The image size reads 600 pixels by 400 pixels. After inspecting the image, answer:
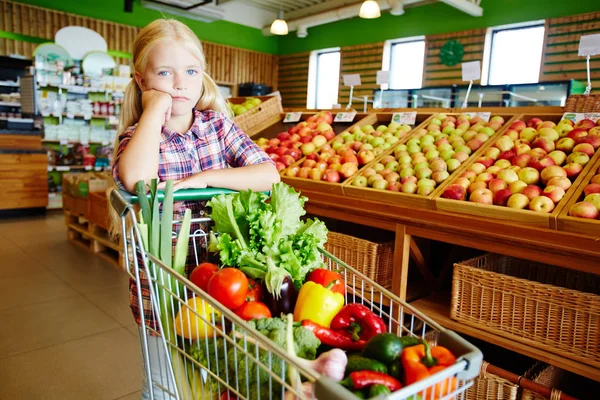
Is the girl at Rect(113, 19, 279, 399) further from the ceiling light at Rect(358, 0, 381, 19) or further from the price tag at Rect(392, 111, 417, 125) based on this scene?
the ceiling light at Rect(358, 0, 381, 19)

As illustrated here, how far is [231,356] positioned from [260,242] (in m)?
0.30

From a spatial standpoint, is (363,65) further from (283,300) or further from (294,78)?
(283,300)

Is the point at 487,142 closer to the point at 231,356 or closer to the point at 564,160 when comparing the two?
the point at 564,160

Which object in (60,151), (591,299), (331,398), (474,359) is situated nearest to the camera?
(331,398)

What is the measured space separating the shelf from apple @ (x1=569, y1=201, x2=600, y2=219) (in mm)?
546

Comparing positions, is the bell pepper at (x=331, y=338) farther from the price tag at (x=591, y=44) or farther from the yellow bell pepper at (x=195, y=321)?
the price tag at (x=591, y=44)

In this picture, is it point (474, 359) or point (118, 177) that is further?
point (118, 177)

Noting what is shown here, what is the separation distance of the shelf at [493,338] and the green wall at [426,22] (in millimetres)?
7028

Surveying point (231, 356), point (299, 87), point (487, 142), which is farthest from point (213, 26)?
point (231, 356)

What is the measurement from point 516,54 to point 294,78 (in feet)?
17.6

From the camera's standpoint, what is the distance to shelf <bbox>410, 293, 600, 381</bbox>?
1657 mm

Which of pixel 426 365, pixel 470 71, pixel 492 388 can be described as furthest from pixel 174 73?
pixel 470 71

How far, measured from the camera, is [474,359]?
0.71 meters

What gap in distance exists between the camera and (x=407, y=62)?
376 inches
